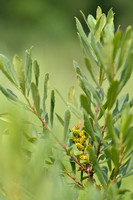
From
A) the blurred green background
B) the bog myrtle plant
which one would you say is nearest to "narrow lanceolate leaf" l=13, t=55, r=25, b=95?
the bog myrtle plant

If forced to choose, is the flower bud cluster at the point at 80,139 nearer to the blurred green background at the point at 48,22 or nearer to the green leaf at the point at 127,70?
the green leaf at the point at 127,70

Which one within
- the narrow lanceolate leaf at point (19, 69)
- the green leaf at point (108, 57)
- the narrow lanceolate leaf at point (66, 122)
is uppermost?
the narrow lanceolate leaf at point (19, 69)

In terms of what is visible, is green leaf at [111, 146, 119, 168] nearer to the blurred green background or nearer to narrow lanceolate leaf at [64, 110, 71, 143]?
narrow lanceolate leaf at [64, 110, 71, 143]

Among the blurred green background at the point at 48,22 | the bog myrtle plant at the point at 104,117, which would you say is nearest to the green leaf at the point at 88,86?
the bog myrtle plant at the point at 104,117

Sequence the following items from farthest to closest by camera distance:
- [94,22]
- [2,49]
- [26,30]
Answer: [26,30] < [2,49] < [94,22]

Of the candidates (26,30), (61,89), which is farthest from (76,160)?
(26,30)

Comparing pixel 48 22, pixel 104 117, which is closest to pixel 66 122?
pixel 104 117

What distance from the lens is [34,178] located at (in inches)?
4.9

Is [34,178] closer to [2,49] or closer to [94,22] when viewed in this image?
[94,22]

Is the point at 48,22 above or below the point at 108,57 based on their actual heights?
above

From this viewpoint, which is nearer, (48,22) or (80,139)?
(80,139)

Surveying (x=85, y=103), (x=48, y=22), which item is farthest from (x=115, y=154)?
(x=48, y=22)

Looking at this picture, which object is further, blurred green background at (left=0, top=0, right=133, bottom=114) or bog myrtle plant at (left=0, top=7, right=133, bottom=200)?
blurred green background at (left=0, top=0, right=133, bottom=114)

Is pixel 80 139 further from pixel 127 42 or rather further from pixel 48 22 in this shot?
pixel 48 22
